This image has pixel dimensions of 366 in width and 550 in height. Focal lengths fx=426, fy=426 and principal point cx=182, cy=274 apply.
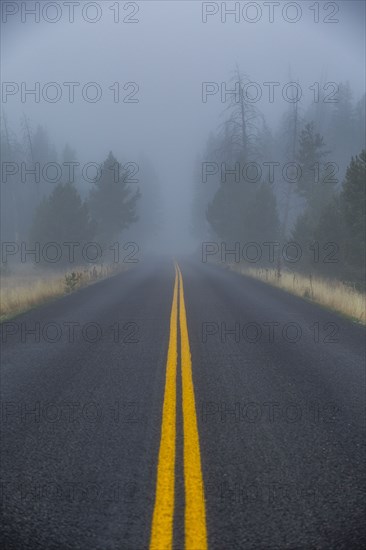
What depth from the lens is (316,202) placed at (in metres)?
29.8

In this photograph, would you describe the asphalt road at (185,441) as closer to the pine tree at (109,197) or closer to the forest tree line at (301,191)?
the forest tree line at (301,191)

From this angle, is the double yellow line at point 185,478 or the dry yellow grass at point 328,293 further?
the dry yellow grass at point 328,293

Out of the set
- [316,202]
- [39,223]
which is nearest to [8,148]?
→ [39,223]

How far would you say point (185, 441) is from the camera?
12.0 ft

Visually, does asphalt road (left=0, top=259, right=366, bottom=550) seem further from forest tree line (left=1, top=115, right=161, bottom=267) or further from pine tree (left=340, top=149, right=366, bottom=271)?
forest tree line (left=1, top=115, right=161, bottom=267)

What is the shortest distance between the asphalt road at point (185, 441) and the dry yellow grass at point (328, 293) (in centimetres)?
374

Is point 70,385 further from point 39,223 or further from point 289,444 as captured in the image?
point 39,223

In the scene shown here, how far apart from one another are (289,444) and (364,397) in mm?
1821

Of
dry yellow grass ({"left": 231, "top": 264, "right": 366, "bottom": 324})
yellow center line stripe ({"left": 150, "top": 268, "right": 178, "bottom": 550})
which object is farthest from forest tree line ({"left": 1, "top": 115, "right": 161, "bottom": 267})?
yellow center line stripe ({"left": 150, "top": 268, "right": 178, "bottom": 550})

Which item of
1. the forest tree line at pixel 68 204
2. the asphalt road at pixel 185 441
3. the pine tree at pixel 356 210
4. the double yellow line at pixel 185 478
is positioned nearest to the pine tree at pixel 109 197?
the forest tree line at pixel 68 204

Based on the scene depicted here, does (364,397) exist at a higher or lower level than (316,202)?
lower

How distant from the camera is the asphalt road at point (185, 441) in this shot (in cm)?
247

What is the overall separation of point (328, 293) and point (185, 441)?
12.0 m

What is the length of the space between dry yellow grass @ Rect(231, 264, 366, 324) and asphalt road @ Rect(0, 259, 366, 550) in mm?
3735
